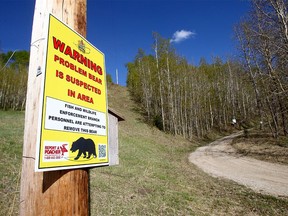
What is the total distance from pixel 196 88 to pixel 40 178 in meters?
33.5

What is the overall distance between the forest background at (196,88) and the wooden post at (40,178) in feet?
48.0

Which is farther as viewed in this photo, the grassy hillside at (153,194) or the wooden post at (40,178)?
the grassy hillside at (153,194)

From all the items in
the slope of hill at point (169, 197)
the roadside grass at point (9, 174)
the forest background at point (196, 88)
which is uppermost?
the forest background at point (196, 88)

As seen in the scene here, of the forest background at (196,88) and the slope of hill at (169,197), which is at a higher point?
the forest background at (196,88)

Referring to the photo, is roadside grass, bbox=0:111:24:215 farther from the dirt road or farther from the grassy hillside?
the dirt road

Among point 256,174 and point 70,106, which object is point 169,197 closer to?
point 70,106

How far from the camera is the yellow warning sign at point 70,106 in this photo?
1483 mm

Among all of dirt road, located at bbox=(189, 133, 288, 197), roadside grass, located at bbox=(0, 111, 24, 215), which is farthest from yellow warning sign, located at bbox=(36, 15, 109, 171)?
dirt road, located at bbox=(189, 133, 288, 197)

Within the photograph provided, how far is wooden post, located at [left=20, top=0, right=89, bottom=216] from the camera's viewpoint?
1482 mm

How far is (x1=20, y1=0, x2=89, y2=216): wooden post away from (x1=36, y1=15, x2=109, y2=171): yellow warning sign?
10cm

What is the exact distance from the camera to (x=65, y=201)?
153 cm

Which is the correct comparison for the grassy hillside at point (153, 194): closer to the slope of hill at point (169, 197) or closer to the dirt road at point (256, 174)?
the slope of hill at point (169, 197)

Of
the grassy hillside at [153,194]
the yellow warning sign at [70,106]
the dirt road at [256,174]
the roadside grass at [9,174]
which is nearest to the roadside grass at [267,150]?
the dirt road at [256,174]

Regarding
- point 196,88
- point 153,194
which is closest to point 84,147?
point 153,194
